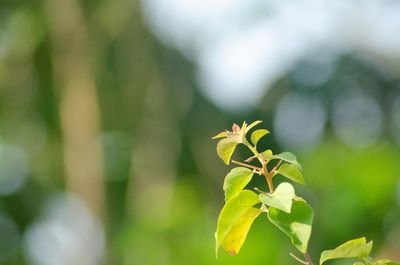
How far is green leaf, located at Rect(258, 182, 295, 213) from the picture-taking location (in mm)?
906

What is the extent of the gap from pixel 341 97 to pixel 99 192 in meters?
5.60

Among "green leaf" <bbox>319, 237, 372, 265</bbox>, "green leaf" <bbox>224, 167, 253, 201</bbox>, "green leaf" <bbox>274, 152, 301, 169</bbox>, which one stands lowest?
"green leaf" <bbox>319, 237, 372, 265</bbox>

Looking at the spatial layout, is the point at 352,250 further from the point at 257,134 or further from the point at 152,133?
the point at 152,133

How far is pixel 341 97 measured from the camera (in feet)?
40.5

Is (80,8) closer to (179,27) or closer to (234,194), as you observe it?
(179,27)

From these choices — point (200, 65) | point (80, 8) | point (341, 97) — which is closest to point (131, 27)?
point (80, 8)

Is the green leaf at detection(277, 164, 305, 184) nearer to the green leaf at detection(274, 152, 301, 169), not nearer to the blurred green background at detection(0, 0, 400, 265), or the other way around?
the green leaf at detection(274, 152, 301, 169)

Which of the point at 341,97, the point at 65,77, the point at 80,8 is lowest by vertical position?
the point at 341,97

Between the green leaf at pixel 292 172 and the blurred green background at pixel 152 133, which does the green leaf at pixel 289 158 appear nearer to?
the green leaf at pixel 292 172

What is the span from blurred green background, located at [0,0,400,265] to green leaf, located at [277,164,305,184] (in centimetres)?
286

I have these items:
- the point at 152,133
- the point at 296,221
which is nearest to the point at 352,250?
the point at 296,221

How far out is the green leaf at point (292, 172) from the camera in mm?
953

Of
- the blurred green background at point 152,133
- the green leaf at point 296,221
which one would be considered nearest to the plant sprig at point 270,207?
the green leaf at point 296,221

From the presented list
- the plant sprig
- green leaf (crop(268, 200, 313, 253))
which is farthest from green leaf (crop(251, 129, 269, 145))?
green leaf (crop(268, 200, 313, 253))
